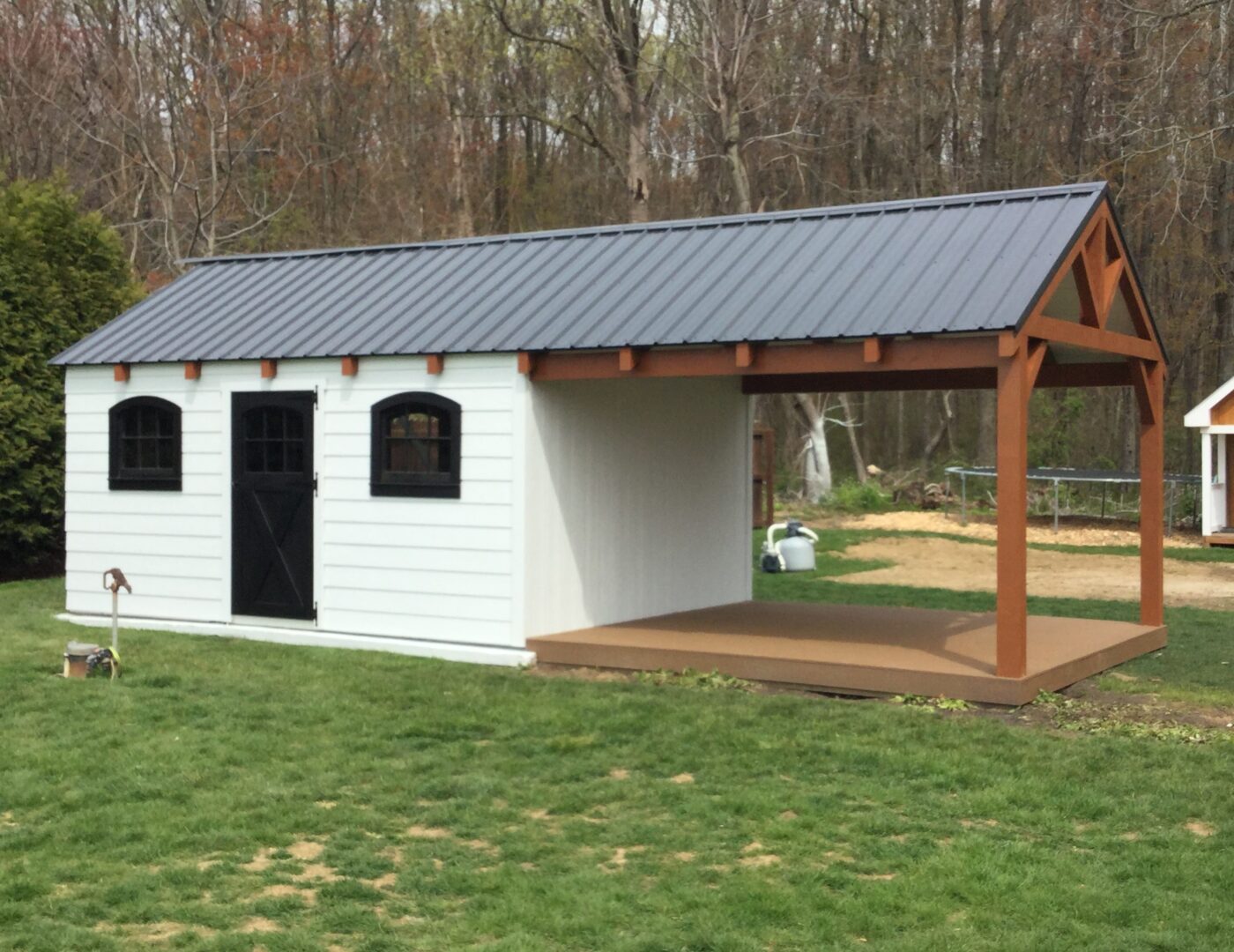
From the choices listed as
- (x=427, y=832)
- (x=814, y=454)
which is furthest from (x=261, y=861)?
(x=814, y=454)

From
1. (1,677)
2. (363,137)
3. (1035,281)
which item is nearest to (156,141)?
(363,137)

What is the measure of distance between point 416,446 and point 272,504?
54.4 inches

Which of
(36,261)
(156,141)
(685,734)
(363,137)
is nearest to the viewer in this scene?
(685,734)

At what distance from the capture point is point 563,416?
34.2ft

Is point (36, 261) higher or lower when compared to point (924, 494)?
higher

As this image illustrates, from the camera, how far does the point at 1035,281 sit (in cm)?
863

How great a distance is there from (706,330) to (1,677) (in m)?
5.01

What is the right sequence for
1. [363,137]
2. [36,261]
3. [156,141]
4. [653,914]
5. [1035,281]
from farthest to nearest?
[363,137], [156,141], [36,261], [1035,281], [653,914]

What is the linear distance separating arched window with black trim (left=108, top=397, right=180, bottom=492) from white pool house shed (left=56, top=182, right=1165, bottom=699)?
24 millimetres

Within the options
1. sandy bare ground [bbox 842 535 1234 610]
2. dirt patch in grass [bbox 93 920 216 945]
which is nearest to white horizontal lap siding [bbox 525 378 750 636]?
sandy bare ground [bbox 842 535 1234 610]

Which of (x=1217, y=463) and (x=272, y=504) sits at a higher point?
(x=1217, y=463)

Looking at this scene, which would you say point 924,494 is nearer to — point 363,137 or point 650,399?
point 363,137

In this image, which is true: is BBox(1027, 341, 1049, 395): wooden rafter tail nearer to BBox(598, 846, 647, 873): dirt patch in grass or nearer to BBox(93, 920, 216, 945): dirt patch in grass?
BBox(598, 846, 647, 873): dirt patch in grass

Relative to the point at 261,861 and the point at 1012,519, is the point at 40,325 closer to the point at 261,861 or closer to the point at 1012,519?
the point at 1012,519
